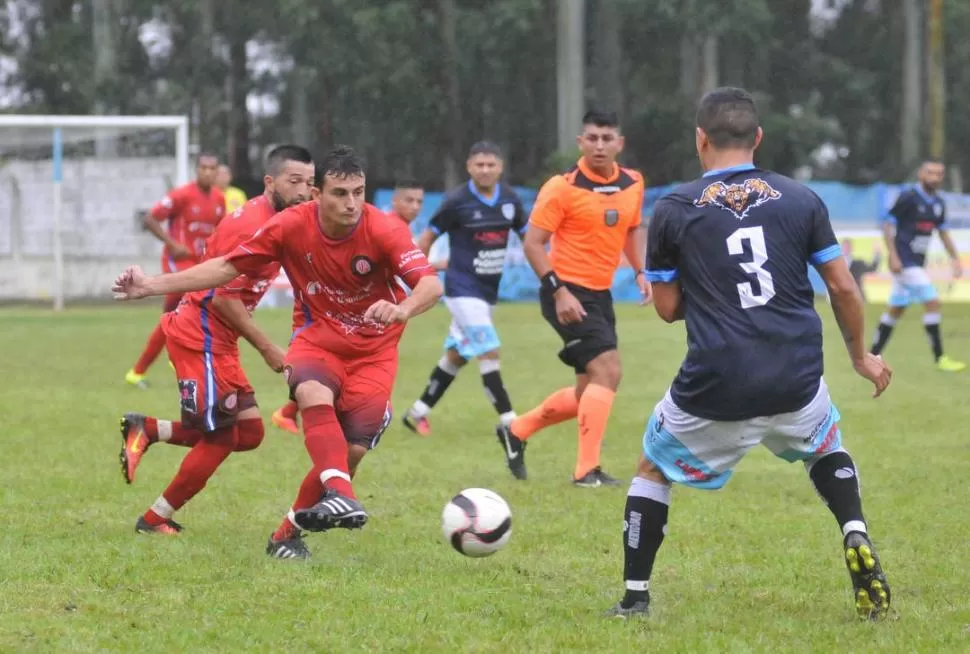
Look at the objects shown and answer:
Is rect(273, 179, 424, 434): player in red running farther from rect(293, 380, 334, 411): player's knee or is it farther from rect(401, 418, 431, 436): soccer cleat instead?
rect(293, 380, 334, 411): player's knee

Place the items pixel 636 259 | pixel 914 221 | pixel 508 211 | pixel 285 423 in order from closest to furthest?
1. pixel 636 259
2. pixel 508 211
3. pixel 285 423
4. pixel 914 221

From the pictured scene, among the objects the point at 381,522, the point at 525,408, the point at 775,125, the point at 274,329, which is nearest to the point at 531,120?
the point at 775,125

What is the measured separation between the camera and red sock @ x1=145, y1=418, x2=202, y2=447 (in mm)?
7535

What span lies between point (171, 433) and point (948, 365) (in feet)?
34.1

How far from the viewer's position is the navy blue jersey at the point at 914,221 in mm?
15781

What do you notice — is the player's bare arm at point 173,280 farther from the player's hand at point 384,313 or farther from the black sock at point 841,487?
the black sock at point 841,487

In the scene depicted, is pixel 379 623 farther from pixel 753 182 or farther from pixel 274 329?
pixel 274 329

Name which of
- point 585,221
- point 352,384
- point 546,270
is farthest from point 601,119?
point 352,384

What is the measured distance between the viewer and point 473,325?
10844mm

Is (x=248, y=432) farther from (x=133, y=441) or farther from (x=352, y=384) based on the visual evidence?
(x=352, y=384)

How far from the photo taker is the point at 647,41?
153ft

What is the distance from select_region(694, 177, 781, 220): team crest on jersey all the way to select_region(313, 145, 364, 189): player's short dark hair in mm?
1586

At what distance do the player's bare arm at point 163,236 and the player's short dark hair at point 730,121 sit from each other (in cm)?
973

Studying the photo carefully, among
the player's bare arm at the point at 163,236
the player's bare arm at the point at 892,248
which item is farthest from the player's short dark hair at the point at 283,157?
the player's bare arm at the point at 892,248
